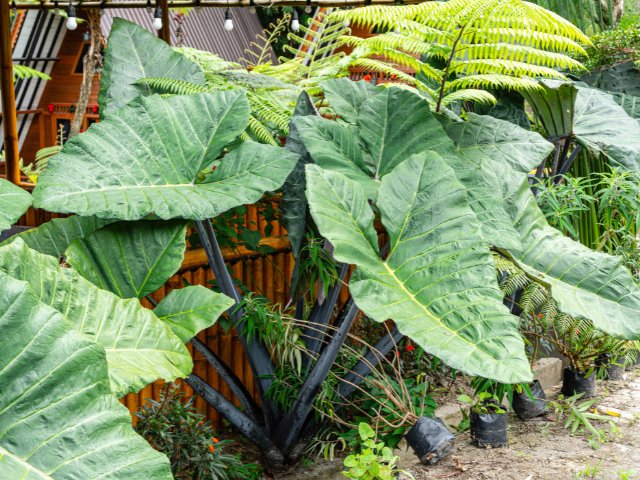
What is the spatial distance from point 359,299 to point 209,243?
100cm

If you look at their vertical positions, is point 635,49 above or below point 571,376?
above

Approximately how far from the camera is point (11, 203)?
2.55 metres

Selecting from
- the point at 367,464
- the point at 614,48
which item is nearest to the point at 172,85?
the point at 367,464

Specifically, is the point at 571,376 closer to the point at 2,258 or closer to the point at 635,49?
the point at 635,49

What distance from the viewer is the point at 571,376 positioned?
4.57 m

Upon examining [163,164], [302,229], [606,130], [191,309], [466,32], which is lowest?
[191,309]

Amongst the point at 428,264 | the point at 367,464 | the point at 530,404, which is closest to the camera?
the point at 428,264

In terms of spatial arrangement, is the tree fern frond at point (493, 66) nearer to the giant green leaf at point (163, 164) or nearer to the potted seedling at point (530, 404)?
the giant green leaf at point (163, 164)

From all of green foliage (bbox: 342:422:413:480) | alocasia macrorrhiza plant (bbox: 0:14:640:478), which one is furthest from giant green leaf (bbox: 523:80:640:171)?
green foliage (bbox: 342:422:413:480)

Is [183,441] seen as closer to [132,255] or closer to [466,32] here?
[132,255]

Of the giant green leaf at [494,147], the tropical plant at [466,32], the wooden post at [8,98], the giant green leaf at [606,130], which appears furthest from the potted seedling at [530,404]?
the wooden post at [8,98]

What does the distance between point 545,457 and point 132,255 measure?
233cm

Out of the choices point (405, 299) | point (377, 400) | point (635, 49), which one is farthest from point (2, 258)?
point (635, 49)

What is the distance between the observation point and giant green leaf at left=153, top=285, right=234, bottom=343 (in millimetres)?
2572
